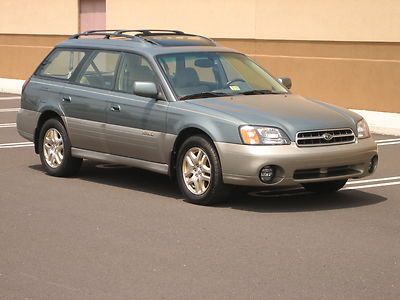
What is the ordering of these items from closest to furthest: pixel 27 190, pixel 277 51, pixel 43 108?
pixel 27 190 < pixel 43 108 < pixel 277 51

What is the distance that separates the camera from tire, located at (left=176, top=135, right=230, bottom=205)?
989cm

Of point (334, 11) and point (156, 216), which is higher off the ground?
point (334, 11)

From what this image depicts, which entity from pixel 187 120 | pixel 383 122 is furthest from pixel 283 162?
pixel 383 122

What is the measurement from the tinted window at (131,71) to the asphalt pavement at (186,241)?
1.11 metres

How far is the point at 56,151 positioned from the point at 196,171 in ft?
7.94

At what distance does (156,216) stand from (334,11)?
35.9 ft

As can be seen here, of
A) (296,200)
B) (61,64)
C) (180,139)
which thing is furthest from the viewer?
(61,64)

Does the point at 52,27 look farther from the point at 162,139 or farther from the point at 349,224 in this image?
the point at 349,224

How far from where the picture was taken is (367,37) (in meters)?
18.9

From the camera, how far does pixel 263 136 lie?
31.8 feet

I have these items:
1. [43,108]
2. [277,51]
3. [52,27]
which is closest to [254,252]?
[43,108]

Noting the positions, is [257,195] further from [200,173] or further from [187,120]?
[187,120]

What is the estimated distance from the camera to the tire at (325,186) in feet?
35.2

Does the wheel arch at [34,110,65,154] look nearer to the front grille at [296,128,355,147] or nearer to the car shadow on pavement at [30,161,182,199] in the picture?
the car shadow on pavement at [30,161,182,199]
